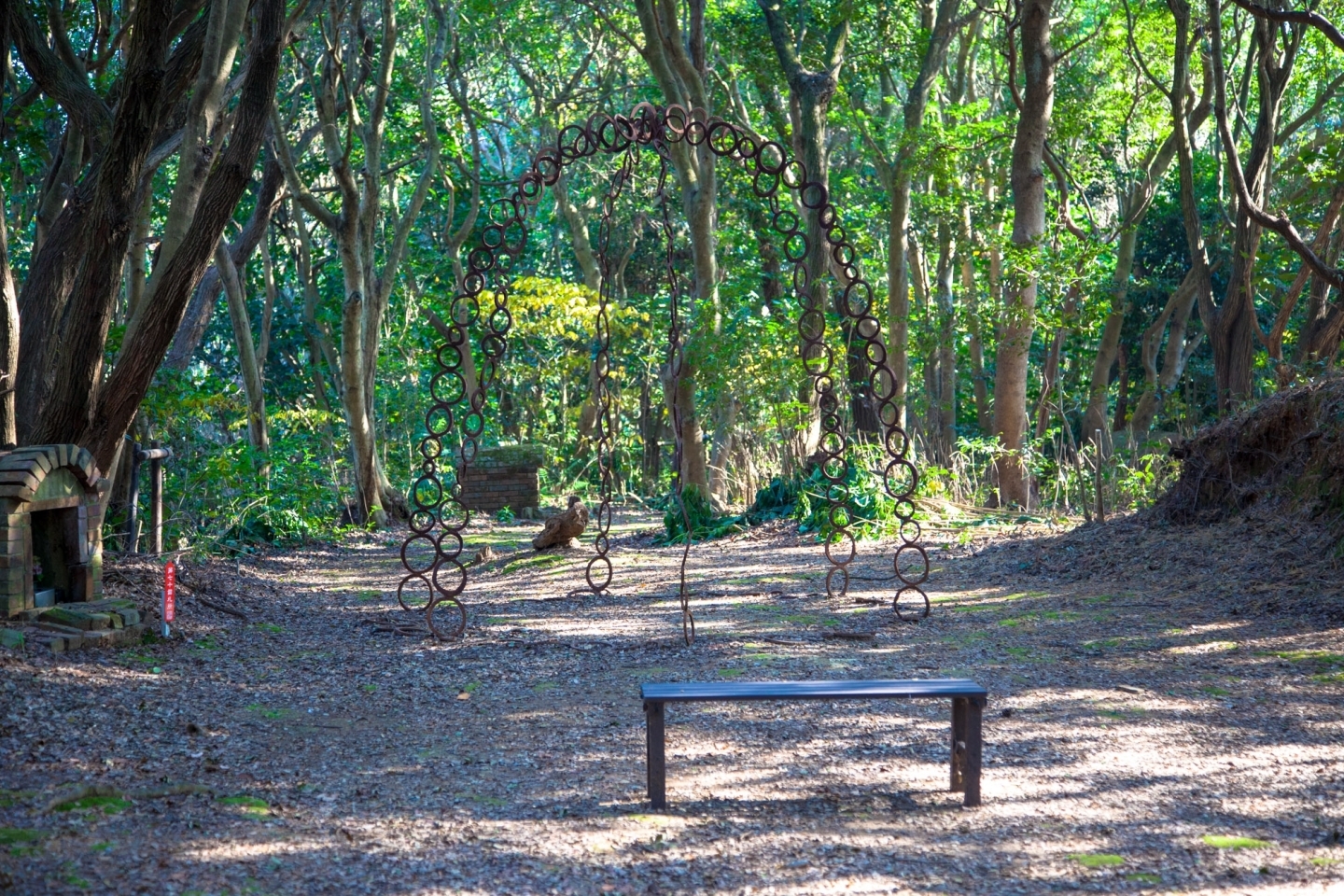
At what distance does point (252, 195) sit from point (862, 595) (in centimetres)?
1618

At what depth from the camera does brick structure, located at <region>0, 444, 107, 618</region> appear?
20.5ft

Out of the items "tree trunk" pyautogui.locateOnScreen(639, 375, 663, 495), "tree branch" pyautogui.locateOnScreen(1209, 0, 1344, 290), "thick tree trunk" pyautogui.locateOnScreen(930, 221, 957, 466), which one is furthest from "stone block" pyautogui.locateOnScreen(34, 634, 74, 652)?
"tree trunk" pyautogui.locateOnScreen(639, 375, 663, 495)

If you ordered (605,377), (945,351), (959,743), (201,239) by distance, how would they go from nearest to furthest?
(959,743)
(201,239)
(605,377)
(945,351)

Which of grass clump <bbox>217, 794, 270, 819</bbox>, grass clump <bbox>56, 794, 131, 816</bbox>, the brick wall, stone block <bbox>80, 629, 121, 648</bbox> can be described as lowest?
grass clump <bbox>217, 794, 270, 819</bbox>

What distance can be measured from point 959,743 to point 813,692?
0.60 m

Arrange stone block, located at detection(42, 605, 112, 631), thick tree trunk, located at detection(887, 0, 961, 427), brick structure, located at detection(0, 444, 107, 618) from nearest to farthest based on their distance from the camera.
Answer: brick structure, located at detection(0, 444, 107, 618) → stone block, located at detection(42, 605, 112, 631) → thick tree trunk, located at detection(887, 0, 961, 427)

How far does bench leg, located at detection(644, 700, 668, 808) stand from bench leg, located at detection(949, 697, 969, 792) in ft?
3.51

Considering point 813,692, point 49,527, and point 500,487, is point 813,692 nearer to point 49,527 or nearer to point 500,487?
point 49,527

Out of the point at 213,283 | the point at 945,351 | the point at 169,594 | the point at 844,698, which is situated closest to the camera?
the point at 844,698

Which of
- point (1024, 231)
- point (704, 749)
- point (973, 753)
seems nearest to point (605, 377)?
point (704, 749)

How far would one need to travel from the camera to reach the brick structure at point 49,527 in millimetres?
6234

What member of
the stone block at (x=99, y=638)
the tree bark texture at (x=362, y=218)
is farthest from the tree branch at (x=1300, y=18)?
the tree bark texture at (x=362, y=218)

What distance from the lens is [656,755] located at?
166 inches

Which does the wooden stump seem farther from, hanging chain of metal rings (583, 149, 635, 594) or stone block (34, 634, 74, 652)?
stone block (34, 634, 74, 652)
